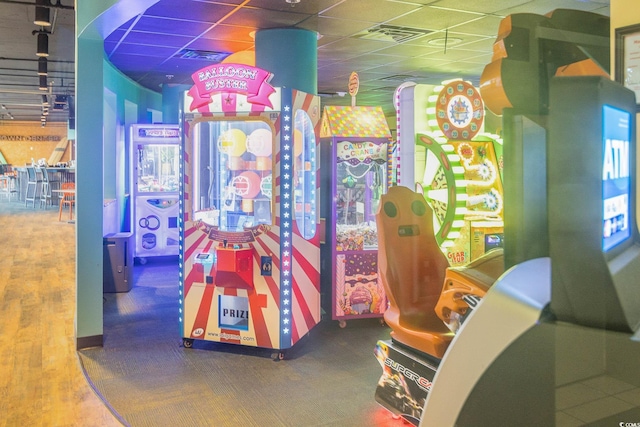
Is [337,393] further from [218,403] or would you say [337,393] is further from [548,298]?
[548,298]

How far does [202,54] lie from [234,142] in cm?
359

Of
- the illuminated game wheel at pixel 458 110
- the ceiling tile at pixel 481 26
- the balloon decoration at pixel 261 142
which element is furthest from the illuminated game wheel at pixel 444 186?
the ceiling tile at pixel 481 26

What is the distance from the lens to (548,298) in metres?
0.79

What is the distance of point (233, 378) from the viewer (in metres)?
3.55

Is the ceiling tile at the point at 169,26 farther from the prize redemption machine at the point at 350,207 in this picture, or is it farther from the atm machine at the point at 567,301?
the atm machine at the point at 567,301

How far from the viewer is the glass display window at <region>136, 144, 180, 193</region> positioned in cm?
757

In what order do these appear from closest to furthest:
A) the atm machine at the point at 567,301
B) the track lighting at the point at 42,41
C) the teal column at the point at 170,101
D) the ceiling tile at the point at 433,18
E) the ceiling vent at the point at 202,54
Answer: the atm machine at the point at 567,301 → the ceiling tile at the point at 433,18 → the ceiling vent at the point at 202,54 → the track lighting at the point at 42,41 → the teal column at the point at 170,101

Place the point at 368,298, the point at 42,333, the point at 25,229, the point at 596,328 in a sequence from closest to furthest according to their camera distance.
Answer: the point at 596,328
the point at 42,333
the point at 368,298
the point at 25,229

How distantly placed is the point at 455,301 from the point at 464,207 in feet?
8.60

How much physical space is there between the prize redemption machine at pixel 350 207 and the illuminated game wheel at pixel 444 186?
529 mm

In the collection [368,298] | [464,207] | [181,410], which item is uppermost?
[464,207]

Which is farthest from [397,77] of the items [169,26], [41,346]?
[41,346]

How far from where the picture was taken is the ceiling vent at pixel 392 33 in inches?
235

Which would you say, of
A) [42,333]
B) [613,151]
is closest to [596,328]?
[613,151]
